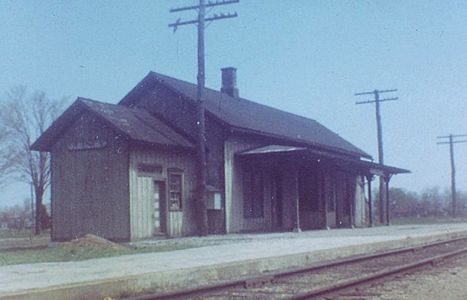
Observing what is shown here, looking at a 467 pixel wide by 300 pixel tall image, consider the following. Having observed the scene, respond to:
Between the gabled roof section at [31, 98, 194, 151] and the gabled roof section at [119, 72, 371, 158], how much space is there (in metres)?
1.86

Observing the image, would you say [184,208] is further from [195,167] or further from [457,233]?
[457,233]

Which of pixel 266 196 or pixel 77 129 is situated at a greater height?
pixel 77 129

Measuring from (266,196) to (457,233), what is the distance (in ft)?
24.3

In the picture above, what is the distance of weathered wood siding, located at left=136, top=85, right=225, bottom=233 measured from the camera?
2459cm

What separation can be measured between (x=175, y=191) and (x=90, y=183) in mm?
2940

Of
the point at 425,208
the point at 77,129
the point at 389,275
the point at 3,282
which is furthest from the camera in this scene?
the point at 425,208

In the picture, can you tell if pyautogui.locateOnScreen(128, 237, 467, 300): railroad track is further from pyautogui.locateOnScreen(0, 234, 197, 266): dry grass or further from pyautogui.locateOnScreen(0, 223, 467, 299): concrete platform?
pyautogui.locateOnScreen(0, 234, 197, 266): dry grass

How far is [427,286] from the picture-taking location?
8891mm

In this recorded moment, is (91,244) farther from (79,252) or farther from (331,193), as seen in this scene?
(331,193)

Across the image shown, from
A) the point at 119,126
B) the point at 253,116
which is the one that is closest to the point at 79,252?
the point at 119,126

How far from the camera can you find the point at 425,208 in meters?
72.6

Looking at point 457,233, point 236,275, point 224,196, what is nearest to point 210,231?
point 224,196

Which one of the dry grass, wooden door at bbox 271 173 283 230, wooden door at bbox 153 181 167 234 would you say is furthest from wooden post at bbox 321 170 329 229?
the dry grass

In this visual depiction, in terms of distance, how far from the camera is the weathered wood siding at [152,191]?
831 inches
